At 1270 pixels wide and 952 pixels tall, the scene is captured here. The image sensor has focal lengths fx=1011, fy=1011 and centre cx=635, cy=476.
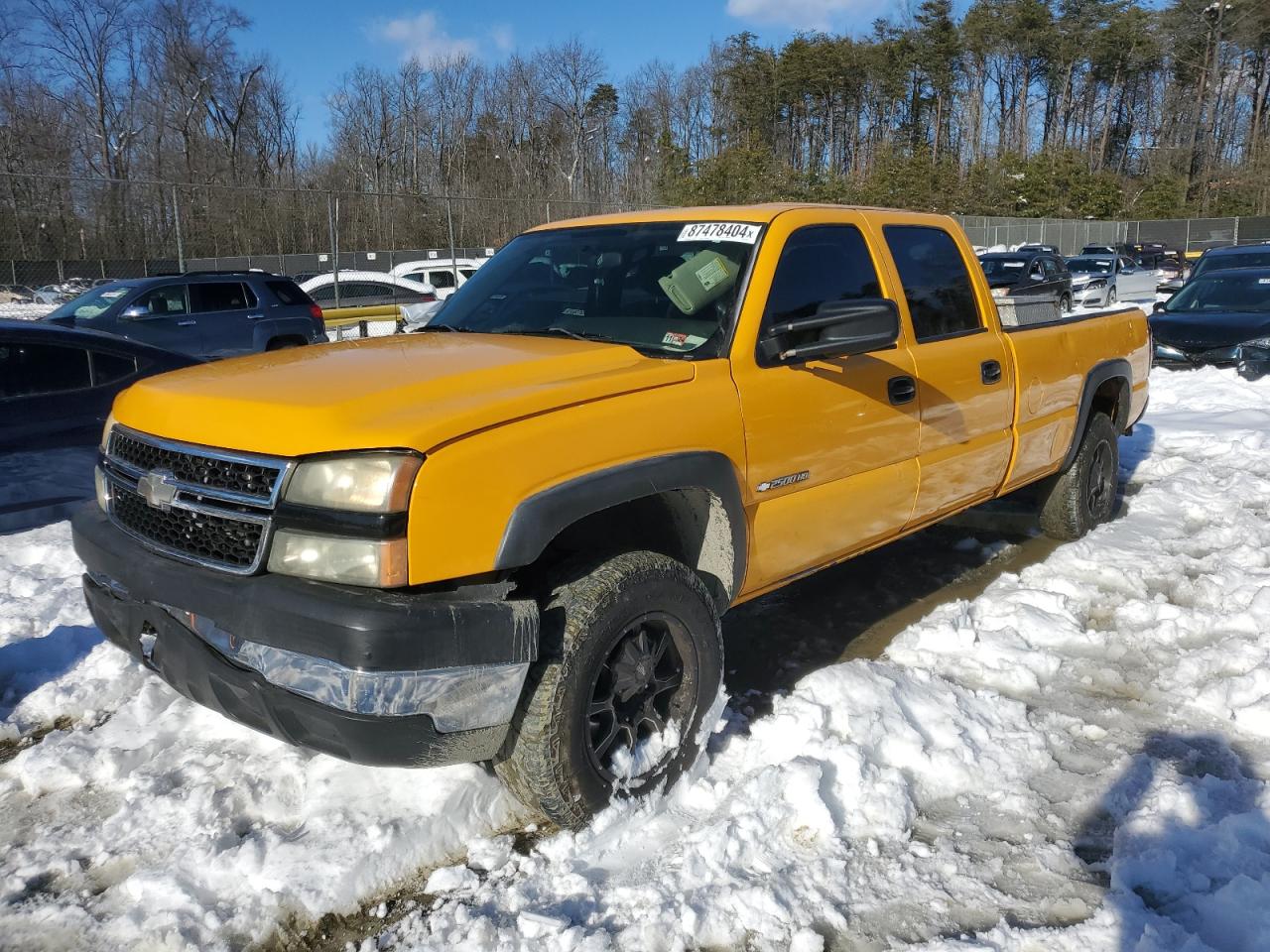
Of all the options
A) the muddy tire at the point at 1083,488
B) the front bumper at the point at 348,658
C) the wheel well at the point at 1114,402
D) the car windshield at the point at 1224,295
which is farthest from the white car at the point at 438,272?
the front bumper at the point at 348,658

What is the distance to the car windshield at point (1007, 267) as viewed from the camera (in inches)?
821

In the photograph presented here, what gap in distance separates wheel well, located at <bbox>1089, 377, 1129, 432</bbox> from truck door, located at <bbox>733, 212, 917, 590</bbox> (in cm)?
263

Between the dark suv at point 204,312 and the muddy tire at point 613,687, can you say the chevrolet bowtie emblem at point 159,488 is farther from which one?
the dark suv at point 204,312

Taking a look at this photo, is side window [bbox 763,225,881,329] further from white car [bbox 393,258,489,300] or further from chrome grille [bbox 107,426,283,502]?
white car [bbox 393,258,489,300]

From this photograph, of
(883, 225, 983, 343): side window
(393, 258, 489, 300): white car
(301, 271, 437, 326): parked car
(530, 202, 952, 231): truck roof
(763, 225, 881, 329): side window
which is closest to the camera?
(763, 225, 881, 329): side window

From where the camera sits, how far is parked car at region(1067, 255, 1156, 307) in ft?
81.5

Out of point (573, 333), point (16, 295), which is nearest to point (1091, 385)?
point (573, 333)

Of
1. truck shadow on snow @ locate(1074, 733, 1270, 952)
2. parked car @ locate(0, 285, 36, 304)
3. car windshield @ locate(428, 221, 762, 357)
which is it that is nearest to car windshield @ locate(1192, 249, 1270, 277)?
truck shadow on snow @ locate(1074, 733, 1270, 952)

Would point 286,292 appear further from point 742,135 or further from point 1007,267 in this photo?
point 742,135

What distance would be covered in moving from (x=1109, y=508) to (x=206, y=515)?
5.64m

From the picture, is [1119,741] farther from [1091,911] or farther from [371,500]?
[371,500]

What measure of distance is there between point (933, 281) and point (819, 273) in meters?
0.94

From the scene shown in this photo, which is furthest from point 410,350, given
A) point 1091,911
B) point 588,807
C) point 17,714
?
point 1091,911

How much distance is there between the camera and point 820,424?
3.68m
